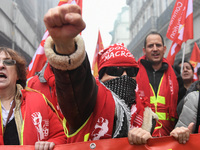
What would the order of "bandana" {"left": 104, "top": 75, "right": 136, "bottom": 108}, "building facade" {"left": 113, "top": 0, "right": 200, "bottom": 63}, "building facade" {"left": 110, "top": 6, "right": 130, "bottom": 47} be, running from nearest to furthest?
"bandana" {"left": 104, "top": 75, "right": 136, "bottom": 108} → "building facade" {"left": 113, "top": 0, "right": 200, "bottom": 63} → "building facade" {"left": 110, "top": 6, "right": 130, "bottom": 47}

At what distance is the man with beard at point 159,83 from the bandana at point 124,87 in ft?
4.46

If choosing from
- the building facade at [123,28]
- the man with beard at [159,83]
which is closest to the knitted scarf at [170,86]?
the man with beard at [159,83]

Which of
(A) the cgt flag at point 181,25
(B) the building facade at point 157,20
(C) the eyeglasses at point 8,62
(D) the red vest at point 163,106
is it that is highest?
(B) the building facade at point 157,20

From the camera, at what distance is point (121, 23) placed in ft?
211

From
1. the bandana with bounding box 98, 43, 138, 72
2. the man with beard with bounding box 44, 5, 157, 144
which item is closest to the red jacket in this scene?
the man with beard with bounding box 44, 5, 157, 144

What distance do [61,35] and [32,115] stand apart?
1.03 meters

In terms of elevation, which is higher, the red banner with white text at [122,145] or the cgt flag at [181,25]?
the cgt flag at [181,25]

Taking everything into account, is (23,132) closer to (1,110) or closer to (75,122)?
(1,110)

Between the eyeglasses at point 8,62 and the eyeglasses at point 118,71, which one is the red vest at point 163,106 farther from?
the eyeglasses at point 8,62

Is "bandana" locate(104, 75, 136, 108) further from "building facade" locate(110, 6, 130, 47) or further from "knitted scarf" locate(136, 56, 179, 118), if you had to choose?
"building facade" locate(110, 6, 130, 47)

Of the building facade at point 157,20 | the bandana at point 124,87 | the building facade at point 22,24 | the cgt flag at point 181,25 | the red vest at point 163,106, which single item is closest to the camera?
the bandana at point 124,87

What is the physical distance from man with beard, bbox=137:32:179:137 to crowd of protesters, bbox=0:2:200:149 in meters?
0.74

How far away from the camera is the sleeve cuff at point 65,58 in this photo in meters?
1.00

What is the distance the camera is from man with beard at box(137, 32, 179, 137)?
290 centimetres
